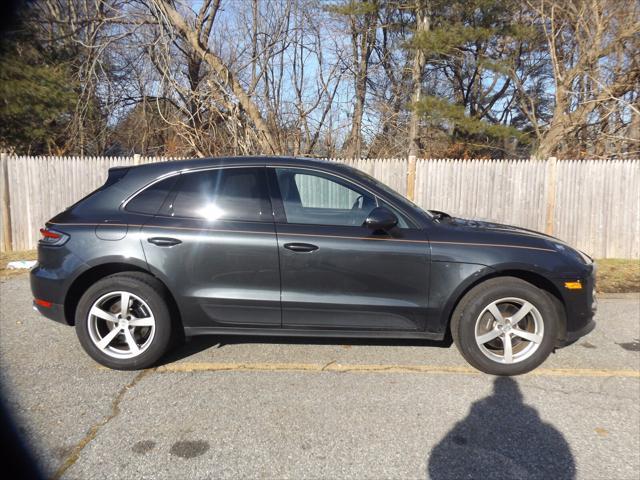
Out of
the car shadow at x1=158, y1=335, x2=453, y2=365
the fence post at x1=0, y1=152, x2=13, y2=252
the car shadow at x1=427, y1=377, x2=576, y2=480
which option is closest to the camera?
the car shadow at x1=427, y1=377, x2=576, y2=480

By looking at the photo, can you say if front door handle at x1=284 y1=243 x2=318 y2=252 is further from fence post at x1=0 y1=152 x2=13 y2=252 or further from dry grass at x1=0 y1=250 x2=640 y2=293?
fence post at x1=0 y1=152 x2=13 y2=252

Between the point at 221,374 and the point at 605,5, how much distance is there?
1450cm

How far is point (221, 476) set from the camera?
236 centimetres

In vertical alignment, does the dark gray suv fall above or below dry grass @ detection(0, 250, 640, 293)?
above

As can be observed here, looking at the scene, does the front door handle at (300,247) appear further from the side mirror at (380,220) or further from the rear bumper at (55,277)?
the rear bumper at (55,277)

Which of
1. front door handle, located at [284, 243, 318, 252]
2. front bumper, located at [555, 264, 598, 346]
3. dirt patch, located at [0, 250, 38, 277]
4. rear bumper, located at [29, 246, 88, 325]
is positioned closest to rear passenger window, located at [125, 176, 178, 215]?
rear bumper, located at [29, 246, 88, 325]

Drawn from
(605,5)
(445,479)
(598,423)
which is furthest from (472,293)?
(605,5)

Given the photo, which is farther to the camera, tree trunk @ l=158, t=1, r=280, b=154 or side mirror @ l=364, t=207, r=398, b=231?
tree trunk @ l=158, t=1, r=280, b=154

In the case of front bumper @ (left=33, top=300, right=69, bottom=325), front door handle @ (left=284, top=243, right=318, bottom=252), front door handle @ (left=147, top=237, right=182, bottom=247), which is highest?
front door handle @ (left=147, top=237, right=182, bottom=247)

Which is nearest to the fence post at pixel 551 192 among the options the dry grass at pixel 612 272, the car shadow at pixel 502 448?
the dry grass at pixel 612 272

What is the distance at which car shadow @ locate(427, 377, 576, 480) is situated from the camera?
2402mm

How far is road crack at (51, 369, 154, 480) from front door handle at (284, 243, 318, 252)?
1.54 m

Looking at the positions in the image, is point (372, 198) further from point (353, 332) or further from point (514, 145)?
point (514, 145)

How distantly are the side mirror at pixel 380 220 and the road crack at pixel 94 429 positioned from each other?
2.18 m
